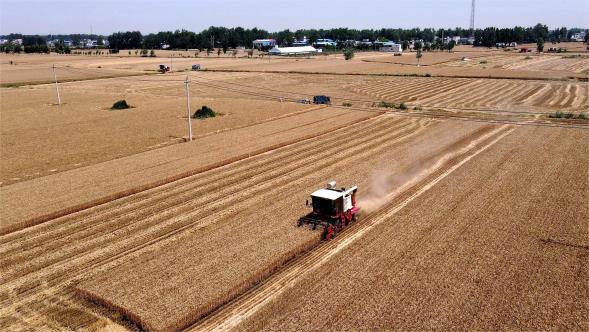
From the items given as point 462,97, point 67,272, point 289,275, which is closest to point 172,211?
point 67,272

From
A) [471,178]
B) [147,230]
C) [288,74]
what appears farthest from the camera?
[288,74]

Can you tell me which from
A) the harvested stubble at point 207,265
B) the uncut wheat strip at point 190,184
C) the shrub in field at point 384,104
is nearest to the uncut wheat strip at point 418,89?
the shrub in field at point 384,104

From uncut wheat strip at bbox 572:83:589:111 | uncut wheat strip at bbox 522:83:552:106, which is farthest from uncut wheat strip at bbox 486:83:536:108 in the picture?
uncut wheat strip at bbox 572:83:589:111

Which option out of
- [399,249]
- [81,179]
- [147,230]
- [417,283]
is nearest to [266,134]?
[81,179]

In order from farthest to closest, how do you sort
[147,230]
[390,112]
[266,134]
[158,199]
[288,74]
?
[288,74]
[390,112]
[266,134]
[158,199]
[147,230]

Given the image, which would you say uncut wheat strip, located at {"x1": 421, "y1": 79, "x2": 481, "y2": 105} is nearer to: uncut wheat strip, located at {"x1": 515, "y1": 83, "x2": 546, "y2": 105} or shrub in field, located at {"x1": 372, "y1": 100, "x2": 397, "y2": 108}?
shrub in field, located at {"x1": 372, "y1": 100, "x2": 397, "y2": 108}

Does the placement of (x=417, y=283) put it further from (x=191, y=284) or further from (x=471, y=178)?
(x=471, y=178)

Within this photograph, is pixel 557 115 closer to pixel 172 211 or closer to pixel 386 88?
pixel 386 88

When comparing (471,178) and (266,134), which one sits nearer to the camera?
(471,178)
